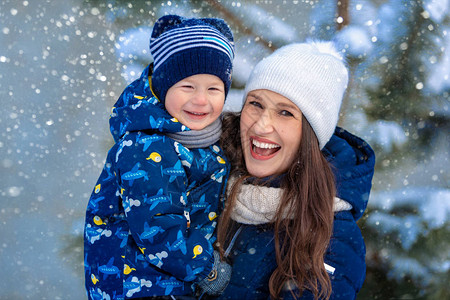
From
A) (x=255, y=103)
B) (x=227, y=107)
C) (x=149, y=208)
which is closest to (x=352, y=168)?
(x=255, y=103)

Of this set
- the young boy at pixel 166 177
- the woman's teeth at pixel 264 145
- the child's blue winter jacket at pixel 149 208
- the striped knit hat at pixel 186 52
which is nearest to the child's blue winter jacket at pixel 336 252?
the young boy at pixel 166 177

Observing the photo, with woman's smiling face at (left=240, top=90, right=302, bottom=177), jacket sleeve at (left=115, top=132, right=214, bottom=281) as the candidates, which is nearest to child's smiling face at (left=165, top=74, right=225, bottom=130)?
jacket sleeve at (left=115, top=132, right=214, bottom=281)

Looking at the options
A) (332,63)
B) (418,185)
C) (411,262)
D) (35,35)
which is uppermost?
(35,35)

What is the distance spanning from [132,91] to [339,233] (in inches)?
47.5

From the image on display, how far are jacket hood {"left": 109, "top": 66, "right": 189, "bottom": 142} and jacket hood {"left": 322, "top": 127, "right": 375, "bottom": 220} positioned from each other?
2.69ft

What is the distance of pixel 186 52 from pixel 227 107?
858mm

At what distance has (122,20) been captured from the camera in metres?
3.09

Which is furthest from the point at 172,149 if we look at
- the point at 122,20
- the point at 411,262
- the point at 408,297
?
the point at 408,297

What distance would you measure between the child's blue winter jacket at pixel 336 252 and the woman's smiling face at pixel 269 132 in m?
0.27

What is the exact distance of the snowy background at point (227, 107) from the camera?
304cm

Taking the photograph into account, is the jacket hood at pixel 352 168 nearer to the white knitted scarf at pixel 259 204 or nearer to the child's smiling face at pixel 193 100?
the white knitted scarf at pixel 259 204

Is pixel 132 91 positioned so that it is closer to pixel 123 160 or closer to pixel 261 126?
pixel 123 160

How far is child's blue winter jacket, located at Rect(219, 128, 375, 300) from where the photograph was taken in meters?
1.94

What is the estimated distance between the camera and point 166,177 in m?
1.77
